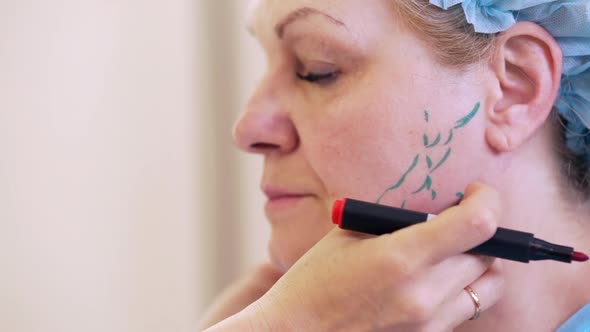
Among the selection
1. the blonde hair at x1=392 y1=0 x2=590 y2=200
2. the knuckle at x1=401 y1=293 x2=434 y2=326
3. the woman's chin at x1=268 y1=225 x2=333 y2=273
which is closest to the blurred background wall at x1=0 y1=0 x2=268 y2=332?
the woman's chin at x1=268 y1=225 x2=333 y2=273

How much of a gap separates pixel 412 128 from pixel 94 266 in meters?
1.11

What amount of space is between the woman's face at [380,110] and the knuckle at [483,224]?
0.43 ft

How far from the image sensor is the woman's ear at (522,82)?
0.94m

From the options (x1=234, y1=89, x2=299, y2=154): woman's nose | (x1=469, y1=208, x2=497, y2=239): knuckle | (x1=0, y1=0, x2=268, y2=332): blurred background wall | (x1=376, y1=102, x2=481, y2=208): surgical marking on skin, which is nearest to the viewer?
(x1=469, y1=208, x2=497, y2=239): knuckle

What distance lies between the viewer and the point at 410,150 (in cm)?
92

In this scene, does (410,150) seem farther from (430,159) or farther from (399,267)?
(399,267)

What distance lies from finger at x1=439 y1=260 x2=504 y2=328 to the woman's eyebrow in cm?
38

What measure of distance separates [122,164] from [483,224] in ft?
3.98

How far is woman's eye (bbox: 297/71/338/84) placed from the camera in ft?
3.22

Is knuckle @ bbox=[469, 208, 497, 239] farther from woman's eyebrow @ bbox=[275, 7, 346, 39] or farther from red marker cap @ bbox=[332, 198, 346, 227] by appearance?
woman's eyebrow @ bbox=[275, 7, 346, 39]

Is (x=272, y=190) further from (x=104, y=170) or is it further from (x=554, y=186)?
(x=104, y=170)

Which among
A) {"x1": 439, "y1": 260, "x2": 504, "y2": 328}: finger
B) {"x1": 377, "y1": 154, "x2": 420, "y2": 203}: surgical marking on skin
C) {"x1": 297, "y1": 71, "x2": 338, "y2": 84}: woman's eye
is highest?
{"x1": 297, "y1": 71, "x2": 338, "y2": 84}: woman's eye

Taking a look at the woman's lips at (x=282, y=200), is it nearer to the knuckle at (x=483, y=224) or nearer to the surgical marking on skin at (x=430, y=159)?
the surgical marking on skin at (x=430, y=159)

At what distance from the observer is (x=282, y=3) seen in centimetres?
99
